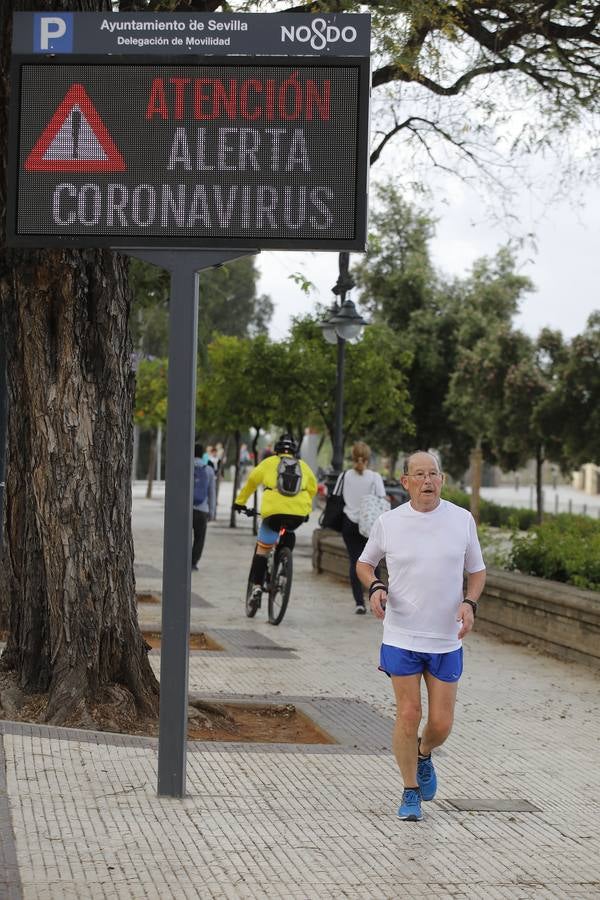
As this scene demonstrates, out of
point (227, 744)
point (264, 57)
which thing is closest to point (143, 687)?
point (227, 744)

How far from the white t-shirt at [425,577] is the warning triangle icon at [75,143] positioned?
6.63 ft

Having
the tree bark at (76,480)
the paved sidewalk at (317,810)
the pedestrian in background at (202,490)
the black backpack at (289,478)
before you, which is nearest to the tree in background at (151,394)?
the pedestrian in background at (202,490)

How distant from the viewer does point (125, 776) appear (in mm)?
6539

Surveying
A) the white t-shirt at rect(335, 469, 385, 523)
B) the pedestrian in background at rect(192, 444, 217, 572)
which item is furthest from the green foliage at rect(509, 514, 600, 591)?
the pedestrian in background at rect(192, 444, 217, 572)

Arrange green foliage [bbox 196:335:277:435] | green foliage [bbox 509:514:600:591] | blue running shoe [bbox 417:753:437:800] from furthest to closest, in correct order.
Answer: green foliage [bbox 196:335:277:435] < green foliage [bbox 509:514:600:591] < blue running shoe [bbox 417:753:437:800]

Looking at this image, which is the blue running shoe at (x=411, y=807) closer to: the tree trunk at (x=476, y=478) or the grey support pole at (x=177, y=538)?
the grey support pole at (x=177, y=538)

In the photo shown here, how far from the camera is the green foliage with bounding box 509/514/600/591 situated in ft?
40.5

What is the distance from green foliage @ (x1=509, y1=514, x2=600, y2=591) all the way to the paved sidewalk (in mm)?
2247

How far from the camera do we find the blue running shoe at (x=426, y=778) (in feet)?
20.7

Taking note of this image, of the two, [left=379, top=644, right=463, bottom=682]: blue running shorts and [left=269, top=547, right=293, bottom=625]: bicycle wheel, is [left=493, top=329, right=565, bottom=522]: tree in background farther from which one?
[left=379, top=644, right=463, bottom=682]: blue running shorts

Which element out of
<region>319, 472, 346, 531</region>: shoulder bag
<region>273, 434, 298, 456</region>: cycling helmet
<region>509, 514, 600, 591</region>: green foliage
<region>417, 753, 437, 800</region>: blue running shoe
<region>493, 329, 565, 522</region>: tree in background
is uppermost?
<region>493, 329, 565, 522</region>: tree in background

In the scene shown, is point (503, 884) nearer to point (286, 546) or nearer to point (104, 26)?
point (104, 26)

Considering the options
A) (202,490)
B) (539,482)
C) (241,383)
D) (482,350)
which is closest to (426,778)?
(202,490)

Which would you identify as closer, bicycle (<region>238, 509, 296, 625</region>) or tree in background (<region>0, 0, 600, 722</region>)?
tree in background (<region>0, 0, 600, 722</region>)
